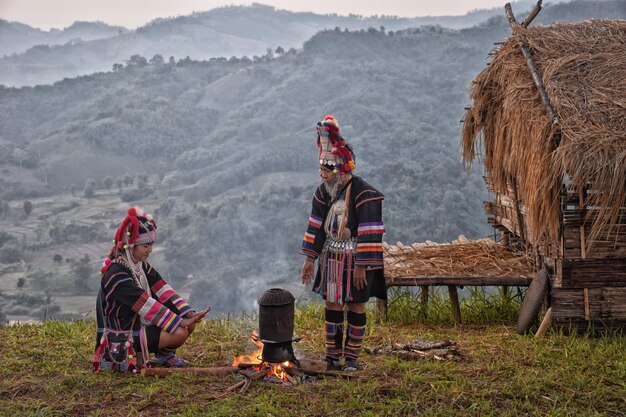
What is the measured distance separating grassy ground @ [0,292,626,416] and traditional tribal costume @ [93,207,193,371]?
297 millimetres

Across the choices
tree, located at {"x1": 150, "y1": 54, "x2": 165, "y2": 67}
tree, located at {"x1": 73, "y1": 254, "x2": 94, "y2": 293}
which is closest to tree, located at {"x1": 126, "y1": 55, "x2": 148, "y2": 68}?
tree, located at {"x1": 150, "y1": 54, "x2": 165, "y2": 67}

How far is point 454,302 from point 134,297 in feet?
13.4

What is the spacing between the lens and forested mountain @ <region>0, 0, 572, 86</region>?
139 meters

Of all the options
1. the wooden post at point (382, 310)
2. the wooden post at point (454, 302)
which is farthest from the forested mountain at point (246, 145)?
the wooden post at point (454, 302)

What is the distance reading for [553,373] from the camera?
20.6 ft

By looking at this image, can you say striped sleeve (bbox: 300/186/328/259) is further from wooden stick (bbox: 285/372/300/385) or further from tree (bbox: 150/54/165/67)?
tree (bbox: 150/54/165/67)

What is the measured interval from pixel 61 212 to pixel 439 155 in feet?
144

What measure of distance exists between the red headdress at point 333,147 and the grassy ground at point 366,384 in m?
1.79

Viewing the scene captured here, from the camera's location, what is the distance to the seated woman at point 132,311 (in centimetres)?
616

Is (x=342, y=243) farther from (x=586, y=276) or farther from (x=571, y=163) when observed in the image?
(x=586, y=276)

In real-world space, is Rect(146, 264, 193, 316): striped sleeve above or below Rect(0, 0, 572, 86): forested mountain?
below

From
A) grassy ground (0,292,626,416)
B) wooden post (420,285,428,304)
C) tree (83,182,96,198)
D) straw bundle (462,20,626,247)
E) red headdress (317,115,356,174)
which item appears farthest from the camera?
tree (83,182,96,198)

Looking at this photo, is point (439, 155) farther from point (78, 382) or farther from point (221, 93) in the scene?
point (78, 382)

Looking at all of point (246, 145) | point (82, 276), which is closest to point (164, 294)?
point (82, 276)
